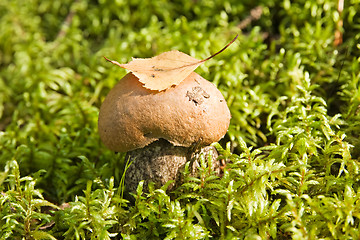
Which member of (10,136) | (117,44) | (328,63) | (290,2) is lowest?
(10,136)

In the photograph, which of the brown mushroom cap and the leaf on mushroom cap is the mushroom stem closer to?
the brown mushroom cap

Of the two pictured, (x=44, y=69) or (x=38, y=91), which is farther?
(x=44, y=69)

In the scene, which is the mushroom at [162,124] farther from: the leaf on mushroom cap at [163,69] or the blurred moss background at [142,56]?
the blurred moss background at [142,56]

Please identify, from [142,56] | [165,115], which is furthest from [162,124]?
[142,56]

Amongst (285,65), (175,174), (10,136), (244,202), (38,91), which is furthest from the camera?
(38,91)

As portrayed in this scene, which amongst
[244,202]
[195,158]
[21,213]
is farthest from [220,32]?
[21,213]

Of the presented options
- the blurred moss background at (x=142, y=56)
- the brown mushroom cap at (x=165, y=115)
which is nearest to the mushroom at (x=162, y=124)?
the brown mushroom cap at (x=165, y=115)

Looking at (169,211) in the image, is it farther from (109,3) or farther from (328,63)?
(109,3)

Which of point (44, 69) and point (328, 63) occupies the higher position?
point (328, 63)
